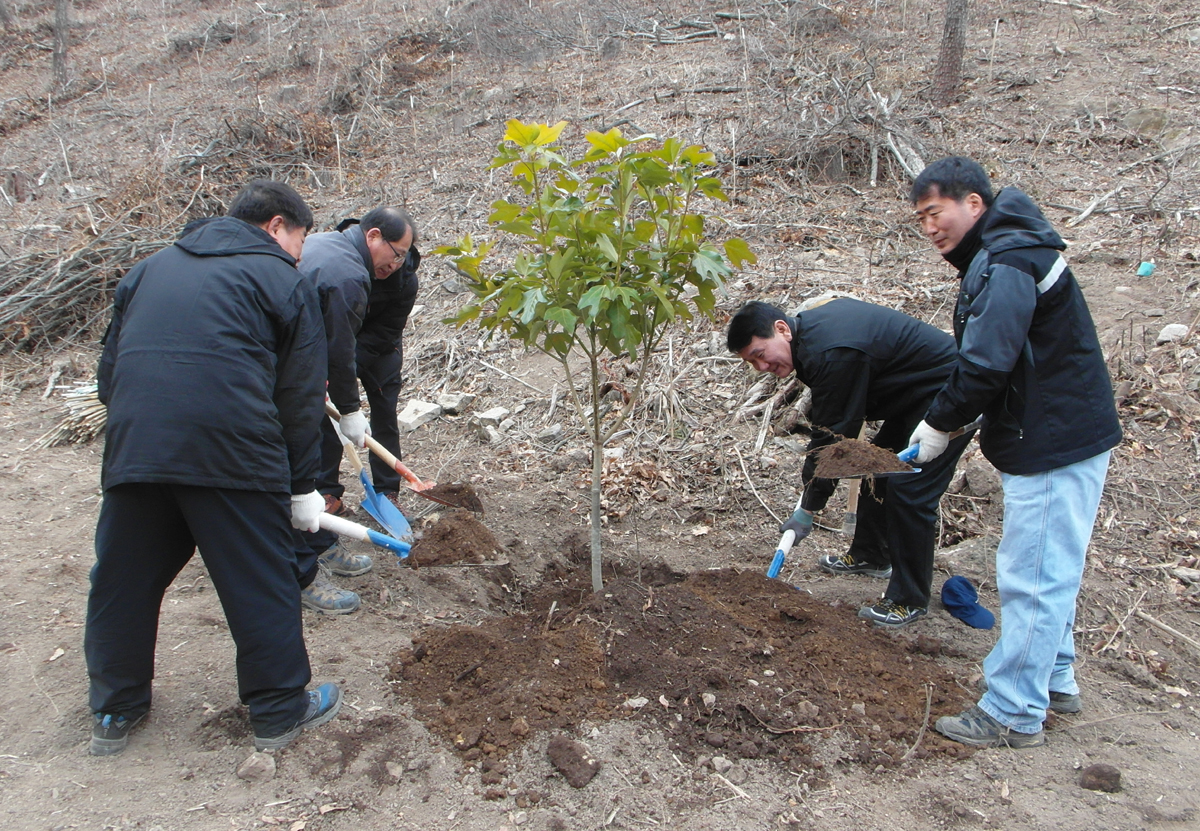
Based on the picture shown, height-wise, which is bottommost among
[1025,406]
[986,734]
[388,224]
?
[986,734]

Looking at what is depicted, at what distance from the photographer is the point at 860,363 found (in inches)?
131

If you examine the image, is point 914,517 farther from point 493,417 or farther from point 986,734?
point 493,417

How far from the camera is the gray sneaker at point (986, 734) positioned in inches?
106

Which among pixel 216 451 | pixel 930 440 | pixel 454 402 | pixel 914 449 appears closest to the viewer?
pixel 216 451

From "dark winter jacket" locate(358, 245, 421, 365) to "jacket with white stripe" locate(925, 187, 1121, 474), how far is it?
281 centimetres

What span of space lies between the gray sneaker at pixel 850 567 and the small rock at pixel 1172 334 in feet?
8.89

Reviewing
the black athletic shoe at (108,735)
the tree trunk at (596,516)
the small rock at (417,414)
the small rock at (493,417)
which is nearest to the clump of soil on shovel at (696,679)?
the tree trunk at (596,516)

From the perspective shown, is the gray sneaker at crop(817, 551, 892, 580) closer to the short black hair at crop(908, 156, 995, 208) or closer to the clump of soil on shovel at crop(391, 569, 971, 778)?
the clump of soil on shovel at crop(391, 569, 971, 778)

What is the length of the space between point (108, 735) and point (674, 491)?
3155mm

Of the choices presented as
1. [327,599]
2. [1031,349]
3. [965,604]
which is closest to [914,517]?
[965,604]

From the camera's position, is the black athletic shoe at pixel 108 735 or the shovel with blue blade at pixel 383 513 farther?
the shovel with blue blade at pixel 383 513

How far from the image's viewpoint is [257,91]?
1245 cm

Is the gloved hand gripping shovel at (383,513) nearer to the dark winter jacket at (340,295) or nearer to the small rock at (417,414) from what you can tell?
the dark winter jacket at (340,295)

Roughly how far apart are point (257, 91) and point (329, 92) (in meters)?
1.55
